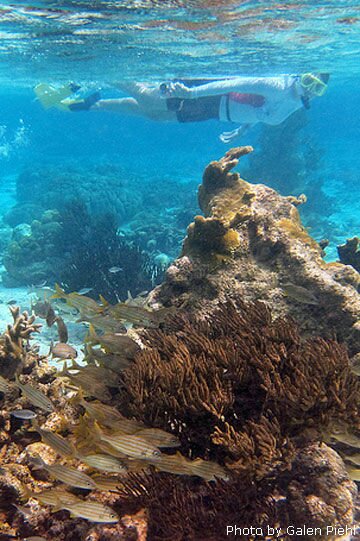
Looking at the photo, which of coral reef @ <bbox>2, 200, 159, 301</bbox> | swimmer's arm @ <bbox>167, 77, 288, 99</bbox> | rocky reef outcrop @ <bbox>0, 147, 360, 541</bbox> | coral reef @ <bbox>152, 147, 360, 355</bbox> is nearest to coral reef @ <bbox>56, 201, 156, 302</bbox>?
coral reef @ <bbox>2, 200, 159, 301</bbox>

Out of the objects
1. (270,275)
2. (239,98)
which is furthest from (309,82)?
(270,275)

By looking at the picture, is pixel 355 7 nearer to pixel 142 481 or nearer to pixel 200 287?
pixel 200 287

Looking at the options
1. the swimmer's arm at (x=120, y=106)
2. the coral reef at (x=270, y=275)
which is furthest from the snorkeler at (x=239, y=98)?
the coral reef at (x=270, y=275)

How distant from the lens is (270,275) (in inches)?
215

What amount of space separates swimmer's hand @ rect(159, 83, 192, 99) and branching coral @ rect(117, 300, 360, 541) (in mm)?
12728

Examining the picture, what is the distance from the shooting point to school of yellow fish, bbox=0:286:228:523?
2479 millimetres

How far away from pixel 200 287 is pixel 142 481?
307 centimetres

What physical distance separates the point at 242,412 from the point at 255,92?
1297 cm

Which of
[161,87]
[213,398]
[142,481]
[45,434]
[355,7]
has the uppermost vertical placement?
[355,7]

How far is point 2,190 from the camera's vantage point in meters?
36.4

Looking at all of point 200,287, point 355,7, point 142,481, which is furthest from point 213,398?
point 355,7

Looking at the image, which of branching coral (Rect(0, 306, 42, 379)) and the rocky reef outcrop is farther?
branching coral (Rect(0, 306, 42, 379))

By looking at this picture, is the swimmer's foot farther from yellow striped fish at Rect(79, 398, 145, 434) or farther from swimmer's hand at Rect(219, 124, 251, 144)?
yellow striped fish at Rect(79, 398, 145, 434)

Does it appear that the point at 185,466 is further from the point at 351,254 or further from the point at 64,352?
the point at 351,254
